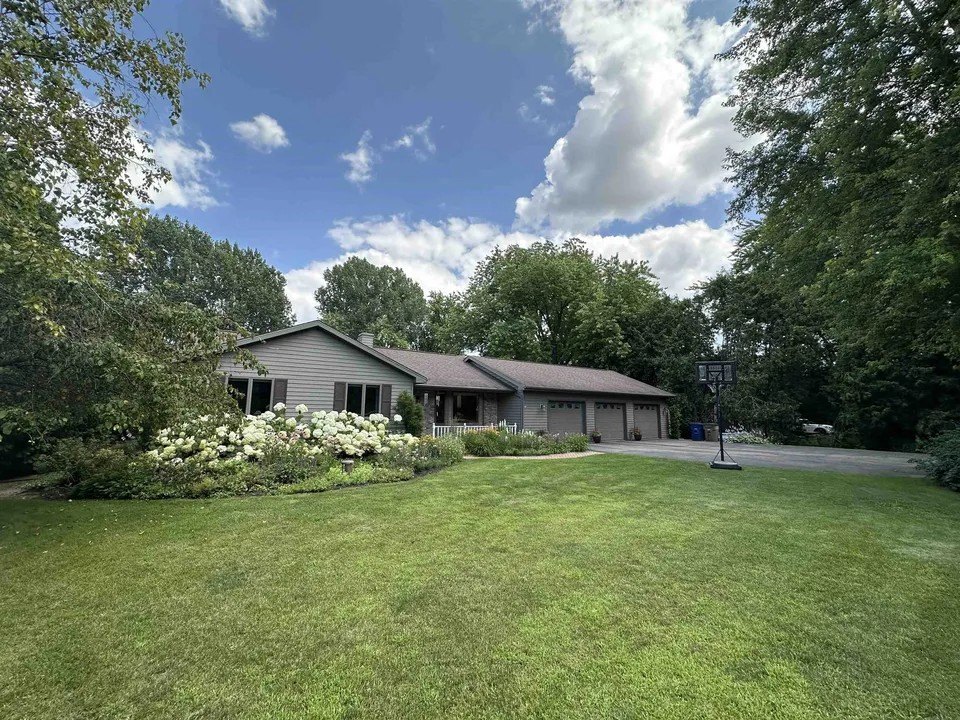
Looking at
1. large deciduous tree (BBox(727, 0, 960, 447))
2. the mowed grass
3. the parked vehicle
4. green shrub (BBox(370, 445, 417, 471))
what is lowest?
the mowed grass

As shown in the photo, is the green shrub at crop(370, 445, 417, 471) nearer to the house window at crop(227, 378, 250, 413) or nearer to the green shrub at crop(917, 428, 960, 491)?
the house window at crop(227, 378, 250, 413)

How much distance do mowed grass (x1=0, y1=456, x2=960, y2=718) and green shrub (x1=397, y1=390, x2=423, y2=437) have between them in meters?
8.15

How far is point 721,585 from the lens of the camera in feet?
13.2

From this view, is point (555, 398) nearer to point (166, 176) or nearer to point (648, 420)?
Answer: point (648, 420)

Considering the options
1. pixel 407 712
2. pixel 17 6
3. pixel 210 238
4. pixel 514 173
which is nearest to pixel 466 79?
pixel 514 173

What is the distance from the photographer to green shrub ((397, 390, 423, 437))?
1481 centimetres

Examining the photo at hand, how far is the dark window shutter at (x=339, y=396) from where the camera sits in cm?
1408

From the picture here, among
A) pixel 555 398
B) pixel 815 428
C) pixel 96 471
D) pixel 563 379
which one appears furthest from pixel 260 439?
pixel 815 428

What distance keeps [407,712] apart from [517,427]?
1623 centimetres

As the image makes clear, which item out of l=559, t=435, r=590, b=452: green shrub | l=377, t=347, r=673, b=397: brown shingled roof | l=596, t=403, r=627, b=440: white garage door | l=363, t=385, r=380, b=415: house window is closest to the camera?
l=363, t=385, r=380, b=415: house window

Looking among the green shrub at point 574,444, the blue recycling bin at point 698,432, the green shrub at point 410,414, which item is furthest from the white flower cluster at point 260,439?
the blue recycling bin at point 698,432

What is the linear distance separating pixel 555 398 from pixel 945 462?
497 inches

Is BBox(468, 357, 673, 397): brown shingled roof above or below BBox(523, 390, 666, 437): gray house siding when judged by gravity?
above

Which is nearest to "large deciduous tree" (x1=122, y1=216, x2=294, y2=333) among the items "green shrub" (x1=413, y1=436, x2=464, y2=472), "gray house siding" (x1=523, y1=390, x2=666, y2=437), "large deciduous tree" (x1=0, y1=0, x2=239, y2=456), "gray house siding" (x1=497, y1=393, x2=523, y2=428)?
"gray house siding" (x1=497, y1=393, x2=523, y2=428)
